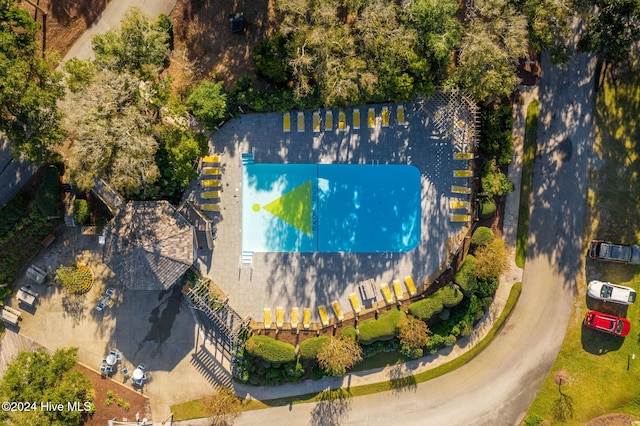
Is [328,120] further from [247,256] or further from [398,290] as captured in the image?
[398,290]

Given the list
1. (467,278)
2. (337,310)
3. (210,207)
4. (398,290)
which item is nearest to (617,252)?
(467,278)

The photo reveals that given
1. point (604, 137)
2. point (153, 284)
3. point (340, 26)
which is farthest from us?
point (604, 137)

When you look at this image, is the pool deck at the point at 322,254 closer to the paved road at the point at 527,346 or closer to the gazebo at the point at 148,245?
the gazebo at the point at 148,245

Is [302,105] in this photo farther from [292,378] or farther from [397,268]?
[292,378]

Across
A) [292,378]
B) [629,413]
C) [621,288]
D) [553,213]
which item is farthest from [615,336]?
[292,378]

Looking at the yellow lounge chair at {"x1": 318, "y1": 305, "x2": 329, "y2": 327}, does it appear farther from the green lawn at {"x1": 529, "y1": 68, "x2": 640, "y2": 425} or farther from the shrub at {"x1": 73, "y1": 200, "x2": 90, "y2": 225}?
the shrub at {"x1": 73, "y1": 200, "x2": 90, "y2": 225}

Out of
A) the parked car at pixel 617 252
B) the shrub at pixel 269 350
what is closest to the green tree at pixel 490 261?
the parked car at pixel 617 252
